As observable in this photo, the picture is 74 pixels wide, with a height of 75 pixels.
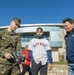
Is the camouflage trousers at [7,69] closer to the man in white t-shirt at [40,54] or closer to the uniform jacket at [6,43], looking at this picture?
the uniform jacket at [6,43]

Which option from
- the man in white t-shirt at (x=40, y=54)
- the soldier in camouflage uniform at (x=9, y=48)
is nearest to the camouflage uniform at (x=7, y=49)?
the soldier in camouflage uniform at (x=9, y=48)

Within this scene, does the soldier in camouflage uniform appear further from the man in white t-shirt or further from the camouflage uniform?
the man in white t-shirt

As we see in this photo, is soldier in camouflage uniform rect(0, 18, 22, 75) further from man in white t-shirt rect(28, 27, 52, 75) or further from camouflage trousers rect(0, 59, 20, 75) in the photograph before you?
man in white t-shirt rect(28, 27, 52, 75)

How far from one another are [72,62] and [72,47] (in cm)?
32

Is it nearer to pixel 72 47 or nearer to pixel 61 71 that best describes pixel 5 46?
pixel 72 47

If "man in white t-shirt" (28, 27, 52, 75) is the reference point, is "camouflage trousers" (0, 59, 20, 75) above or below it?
below

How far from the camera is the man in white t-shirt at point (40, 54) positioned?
722cm

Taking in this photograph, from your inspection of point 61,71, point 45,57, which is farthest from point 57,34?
point 45,57

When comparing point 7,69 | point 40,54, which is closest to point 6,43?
point 7,69

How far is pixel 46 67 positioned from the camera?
7277 millimetres

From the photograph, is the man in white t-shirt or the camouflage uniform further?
the man in white t-shirt

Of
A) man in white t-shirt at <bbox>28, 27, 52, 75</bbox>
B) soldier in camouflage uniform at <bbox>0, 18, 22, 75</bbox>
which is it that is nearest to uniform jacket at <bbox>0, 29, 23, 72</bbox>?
soldier in camouflage uniform at <bbox>0, 18, 22, 75</bbox>

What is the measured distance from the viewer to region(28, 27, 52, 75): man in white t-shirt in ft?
23.7

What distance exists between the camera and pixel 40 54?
24.0 feet
